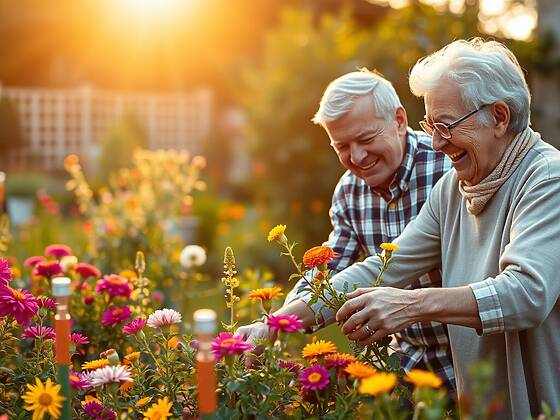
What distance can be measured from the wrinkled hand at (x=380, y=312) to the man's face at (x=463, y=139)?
0.34 metres

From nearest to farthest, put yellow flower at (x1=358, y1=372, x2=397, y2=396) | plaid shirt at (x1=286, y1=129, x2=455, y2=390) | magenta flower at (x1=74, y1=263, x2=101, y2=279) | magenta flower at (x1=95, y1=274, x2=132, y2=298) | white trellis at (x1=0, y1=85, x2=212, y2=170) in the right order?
yellow flower at (x1=358, y1=372, x2=397, y2=396)
plaid shirt at (x1=286, y1=129, x2=455, y2=390)
magenta flower at (x1=95, y1=274, x2=132, y2=298)
magenta flower at (x1=74, y1=263, x2=101, y2=279)
white trellis at (x1=0, y1=85, x2=212, y2=170)

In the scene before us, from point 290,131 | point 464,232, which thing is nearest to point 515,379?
point 464,232

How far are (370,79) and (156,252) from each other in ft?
8.04

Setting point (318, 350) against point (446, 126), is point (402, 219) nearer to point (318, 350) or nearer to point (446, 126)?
point (446, 126)

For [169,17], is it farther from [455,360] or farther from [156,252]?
[455,360]

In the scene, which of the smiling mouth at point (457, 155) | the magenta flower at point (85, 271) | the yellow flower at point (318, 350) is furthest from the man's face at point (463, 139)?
the magenta flower at point (85, 271)

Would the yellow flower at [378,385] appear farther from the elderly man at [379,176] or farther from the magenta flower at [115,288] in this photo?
the magenta flower at [115,288]

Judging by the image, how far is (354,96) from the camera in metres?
2.56

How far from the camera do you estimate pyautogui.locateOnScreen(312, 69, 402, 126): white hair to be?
8.38 ft

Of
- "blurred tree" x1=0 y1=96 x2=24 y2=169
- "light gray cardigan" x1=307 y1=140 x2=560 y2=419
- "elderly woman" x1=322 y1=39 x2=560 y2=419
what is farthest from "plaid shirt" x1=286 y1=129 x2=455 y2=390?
"blurred tree" x1=0 y1=96 x2=24 y2=169

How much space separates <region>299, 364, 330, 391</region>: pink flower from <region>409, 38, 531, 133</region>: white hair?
0.65 meters

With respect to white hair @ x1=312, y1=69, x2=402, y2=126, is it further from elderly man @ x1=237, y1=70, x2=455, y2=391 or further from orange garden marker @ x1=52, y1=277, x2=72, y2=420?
orange garden marker @ x1=52, y1=277, x2=72, y2=420

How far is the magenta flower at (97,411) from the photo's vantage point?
193 cm

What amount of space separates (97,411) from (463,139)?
101 cm
